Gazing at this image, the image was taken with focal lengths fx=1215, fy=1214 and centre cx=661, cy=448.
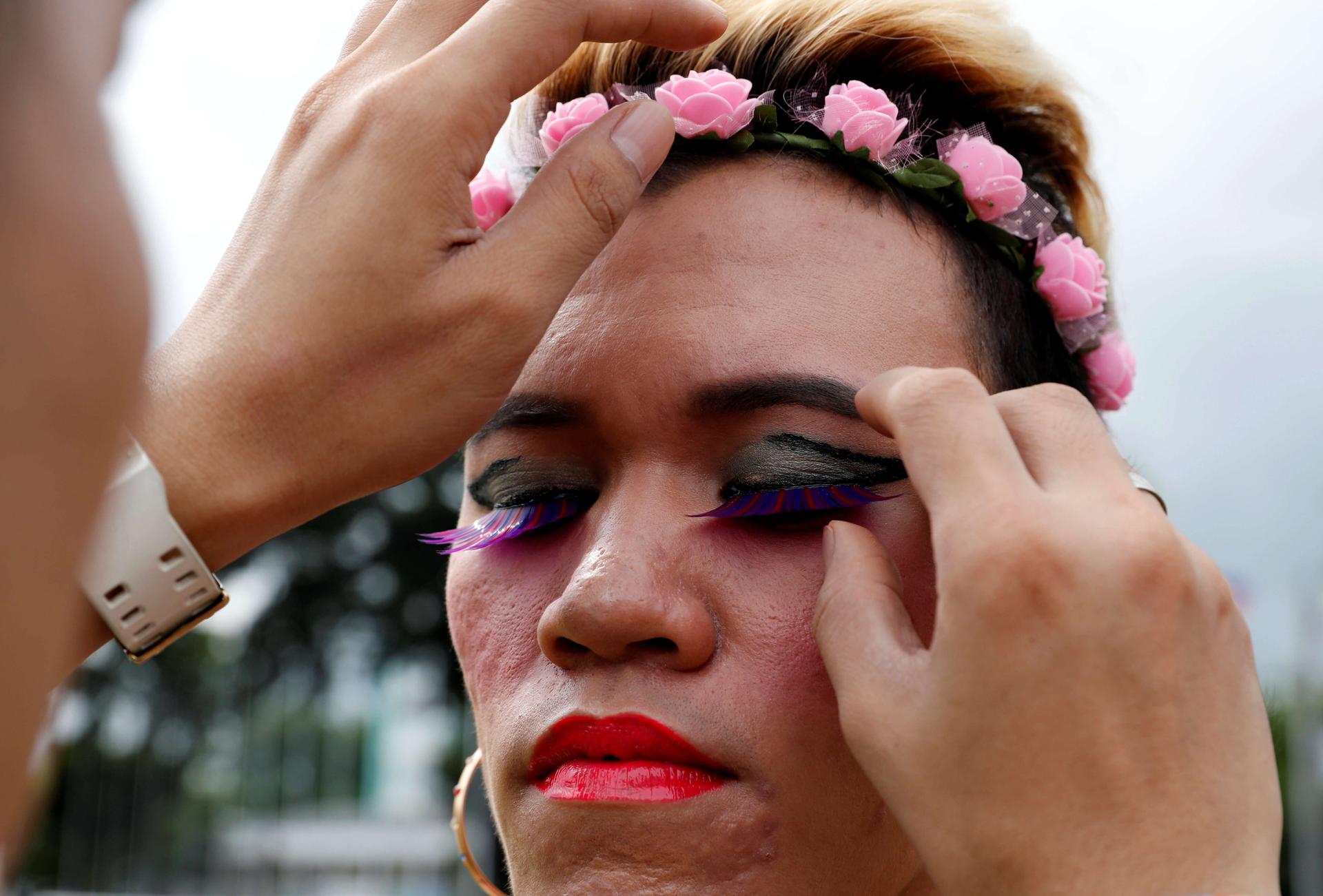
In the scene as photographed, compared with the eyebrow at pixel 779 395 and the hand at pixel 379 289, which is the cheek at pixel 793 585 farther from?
A: the hand at pixel 379 289

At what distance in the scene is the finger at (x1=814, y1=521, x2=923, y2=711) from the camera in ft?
4.67

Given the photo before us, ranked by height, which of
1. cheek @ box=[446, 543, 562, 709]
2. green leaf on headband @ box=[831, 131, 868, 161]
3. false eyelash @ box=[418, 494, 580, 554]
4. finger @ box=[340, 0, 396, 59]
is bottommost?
cheek @ box=[446, 543, 562, 709]

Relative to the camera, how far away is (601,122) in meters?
1.70

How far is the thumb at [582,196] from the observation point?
62.1 inches

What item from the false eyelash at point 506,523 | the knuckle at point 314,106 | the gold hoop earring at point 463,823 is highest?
the knuckle at point 314,106

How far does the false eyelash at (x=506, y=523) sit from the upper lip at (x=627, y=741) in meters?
0.34

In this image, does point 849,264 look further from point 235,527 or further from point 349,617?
point 349,617

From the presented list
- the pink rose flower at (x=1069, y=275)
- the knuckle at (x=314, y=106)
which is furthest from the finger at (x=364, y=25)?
the pink rose flower at (x=1069, y=275)

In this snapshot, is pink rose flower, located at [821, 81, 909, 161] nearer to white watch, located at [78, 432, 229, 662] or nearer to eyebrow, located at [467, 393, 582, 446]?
eyebrow, located at [467, 393, 582, 446]

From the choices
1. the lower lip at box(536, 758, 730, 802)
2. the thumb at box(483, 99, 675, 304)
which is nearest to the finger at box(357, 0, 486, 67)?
the thumb at box(483, 99, 675, 304)

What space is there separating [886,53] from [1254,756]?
1363 mm

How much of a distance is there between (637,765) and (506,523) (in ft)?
1.64

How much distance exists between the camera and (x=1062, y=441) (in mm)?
1472

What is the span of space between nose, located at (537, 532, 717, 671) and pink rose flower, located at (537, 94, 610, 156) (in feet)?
2.42
